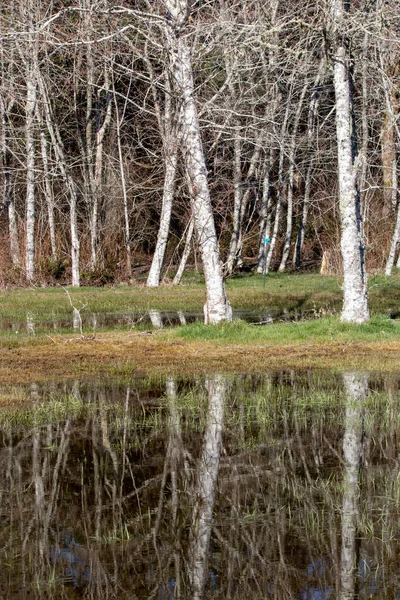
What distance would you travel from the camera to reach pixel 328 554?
601cm

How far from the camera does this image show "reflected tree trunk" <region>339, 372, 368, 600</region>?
5643 millimetres

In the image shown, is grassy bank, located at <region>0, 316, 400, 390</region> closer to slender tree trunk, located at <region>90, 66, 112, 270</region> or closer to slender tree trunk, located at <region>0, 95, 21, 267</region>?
slender tree trunk, located at <region>90, 66, 112, 270</region>

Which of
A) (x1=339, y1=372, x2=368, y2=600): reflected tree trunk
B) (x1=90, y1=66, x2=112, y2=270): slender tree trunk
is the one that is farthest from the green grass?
(x1=90, y1=66, x2=112, y2=270): slender tree trunk

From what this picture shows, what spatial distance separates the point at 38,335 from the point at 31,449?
9.90 m

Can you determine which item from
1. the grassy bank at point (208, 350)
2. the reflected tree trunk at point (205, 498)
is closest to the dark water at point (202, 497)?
the reflected tree trunk at point (205, 498)

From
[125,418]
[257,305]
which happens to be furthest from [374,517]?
[257,305]

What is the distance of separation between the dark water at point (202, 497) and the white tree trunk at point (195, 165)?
732 centimetres

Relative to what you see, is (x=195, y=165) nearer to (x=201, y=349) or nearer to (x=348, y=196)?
(x=348, y=196)

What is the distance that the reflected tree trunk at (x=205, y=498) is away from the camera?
18.9ft

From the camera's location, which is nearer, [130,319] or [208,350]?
[208,350]

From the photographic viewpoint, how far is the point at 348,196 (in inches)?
712

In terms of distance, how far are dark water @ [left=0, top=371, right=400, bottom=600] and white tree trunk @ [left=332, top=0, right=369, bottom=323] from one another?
6.38 meters

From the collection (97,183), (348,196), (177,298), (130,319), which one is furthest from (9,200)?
(348,196)

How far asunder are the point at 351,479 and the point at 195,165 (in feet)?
39.7
